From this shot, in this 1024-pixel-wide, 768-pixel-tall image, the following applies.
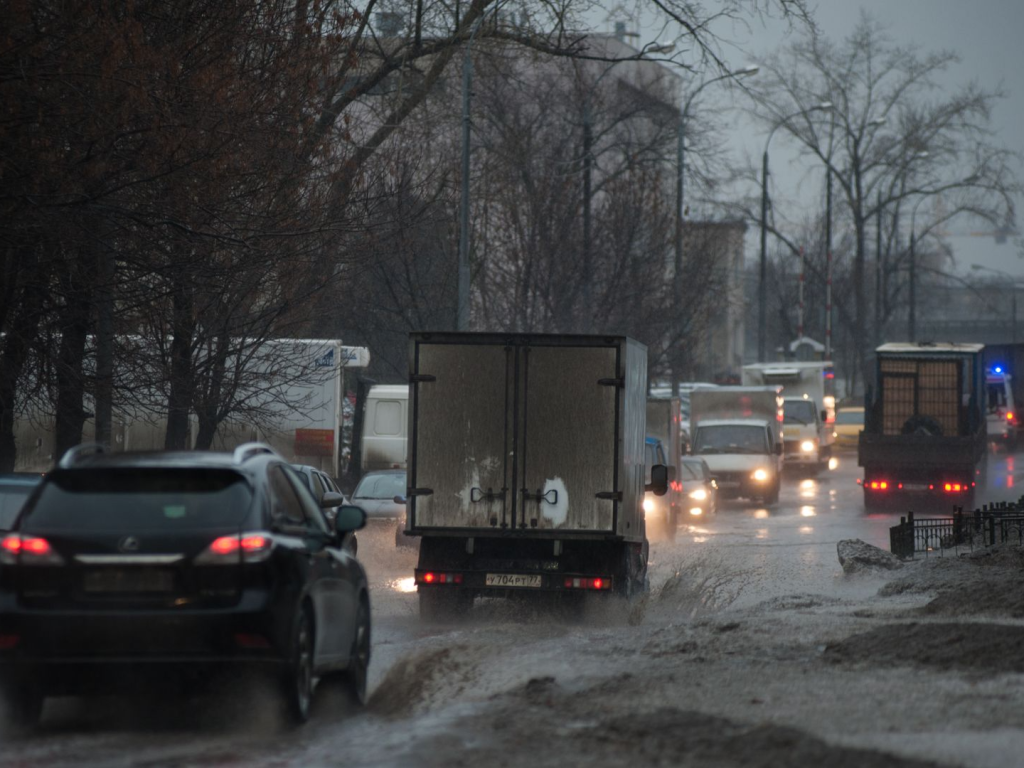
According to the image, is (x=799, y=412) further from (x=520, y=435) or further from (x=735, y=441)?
(x=520, y=435)

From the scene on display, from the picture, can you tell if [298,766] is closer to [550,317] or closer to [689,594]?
[689,594]

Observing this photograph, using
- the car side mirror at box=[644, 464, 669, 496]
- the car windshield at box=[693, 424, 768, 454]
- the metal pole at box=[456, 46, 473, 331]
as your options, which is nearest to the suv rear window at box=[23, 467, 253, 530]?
the car side mirror at box=[644, 464, 669, 496]

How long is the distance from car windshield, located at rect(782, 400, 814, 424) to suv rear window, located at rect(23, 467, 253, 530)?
138ft

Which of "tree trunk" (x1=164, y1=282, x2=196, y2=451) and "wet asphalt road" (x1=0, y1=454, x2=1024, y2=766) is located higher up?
"tree trunk" (x1=164, y1=282, x2=196, y2=451)

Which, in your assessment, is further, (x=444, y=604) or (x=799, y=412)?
(x=799, y=412)

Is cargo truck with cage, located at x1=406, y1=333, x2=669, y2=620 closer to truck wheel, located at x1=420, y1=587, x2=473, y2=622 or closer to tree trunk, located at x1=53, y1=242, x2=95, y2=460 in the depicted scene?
truck wheel, located at x1=420, y1=587, x2=473, y2=622

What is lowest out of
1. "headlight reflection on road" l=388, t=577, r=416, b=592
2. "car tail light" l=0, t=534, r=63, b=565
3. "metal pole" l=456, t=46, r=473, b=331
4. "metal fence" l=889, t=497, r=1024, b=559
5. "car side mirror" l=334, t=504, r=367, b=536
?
"headlight reflection on road" l=388, t=577, r=416, b=592

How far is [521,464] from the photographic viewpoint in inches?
581

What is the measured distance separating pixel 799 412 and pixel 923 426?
44.7 ft

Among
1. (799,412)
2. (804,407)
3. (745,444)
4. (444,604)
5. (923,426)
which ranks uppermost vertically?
(804,407)

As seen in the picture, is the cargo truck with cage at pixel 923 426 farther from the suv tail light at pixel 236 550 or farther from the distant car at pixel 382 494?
the suv tail light at pixel 236 550

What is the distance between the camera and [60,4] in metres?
12.7

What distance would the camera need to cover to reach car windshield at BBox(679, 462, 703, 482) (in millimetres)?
33938

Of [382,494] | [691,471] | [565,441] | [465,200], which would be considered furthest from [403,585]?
[691,471]
